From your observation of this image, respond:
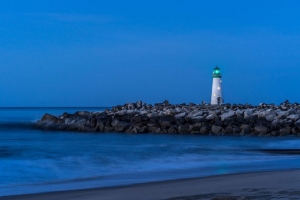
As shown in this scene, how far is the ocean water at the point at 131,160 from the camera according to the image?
28.6 ft

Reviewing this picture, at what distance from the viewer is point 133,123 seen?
76.5ft

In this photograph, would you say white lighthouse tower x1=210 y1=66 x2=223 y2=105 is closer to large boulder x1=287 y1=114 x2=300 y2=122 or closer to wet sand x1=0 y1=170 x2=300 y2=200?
large boulder x1=287 y1=114 x2=300 y2=122

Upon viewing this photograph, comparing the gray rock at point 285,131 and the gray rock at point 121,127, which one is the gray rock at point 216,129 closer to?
the gray rock at point 285,131

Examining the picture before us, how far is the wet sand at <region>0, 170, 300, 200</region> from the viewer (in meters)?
5.71

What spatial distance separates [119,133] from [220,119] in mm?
4373

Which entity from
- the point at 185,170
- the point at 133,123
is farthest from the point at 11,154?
the point at 133,123

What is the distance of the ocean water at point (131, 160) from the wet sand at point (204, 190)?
32.3 inches

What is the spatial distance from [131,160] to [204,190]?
21.0 ft

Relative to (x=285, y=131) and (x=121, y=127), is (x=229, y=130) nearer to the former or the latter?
(x=285, y=131)

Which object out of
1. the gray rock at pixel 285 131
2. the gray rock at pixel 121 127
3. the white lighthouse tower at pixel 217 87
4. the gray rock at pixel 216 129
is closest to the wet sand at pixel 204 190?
the gray rock at pixel 285 131

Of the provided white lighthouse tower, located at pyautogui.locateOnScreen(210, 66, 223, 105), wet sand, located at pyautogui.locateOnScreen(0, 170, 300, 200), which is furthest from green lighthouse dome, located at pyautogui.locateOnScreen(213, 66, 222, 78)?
wet sand, located at pyautogui.locateOnScreen(0, 170, 300, 200)

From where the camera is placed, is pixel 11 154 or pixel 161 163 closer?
pixel 161 163

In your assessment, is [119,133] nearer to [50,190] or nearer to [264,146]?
[264,146]

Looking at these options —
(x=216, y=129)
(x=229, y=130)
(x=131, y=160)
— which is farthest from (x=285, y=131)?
(x=131, y=160)
